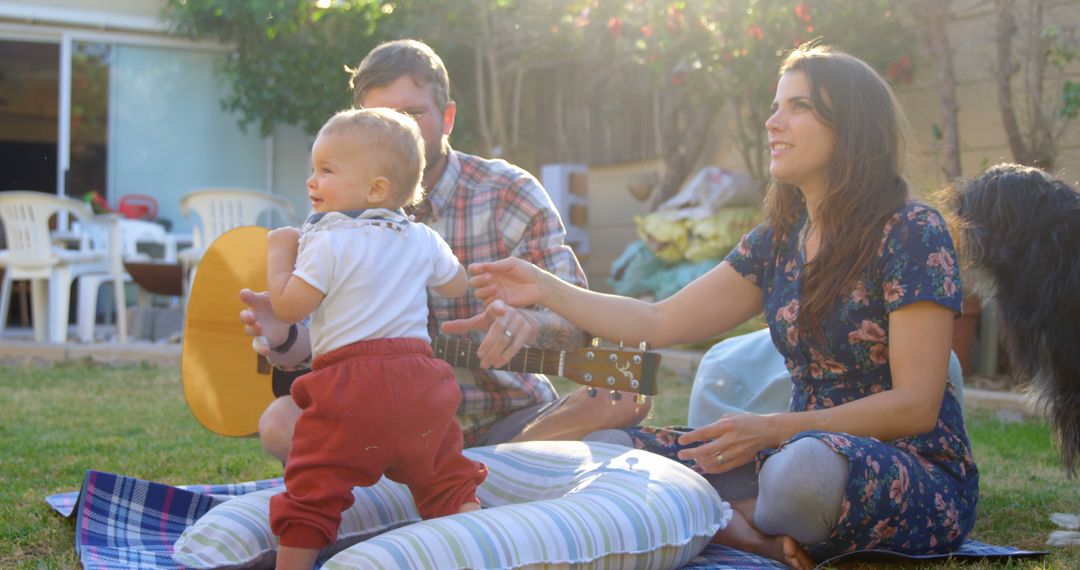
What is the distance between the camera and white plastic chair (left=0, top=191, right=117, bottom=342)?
7.94 metres

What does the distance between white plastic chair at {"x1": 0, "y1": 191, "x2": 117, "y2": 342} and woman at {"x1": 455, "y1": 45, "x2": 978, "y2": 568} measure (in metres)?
6.34

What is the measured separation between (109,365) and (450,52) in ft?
13.3

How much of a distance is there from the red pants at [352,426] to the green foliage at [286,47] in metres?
7.90

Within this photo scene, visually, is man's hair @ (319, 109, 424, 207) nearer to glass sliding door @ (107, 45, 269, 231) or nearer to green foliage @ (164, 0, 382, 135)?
green foliage @ (164, 0, 382, 135)

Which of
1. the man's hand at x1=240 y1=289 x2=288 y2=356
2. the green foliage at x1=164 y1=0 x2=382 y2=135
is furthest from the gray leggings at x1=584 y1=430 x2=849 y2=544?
the green foliage at x1=164 y1=0 x2=382 y2=135

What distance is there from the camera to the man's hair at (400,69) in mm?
2920

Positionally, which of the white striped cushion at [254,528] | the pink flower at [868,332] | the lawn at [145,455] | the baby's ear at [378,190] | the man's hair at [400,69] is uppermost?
the man's hair at [400,69]

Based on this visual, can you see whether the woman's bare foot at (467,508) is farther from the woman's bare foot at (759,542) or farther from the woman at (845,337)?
the woman's bare foot at (759,542)

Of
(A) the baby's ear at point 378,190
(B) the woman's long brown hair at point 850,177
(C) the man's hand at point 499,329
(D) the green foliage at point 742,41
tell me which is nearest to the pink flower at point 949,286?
(B) the woman's long brown hair at point 850,177

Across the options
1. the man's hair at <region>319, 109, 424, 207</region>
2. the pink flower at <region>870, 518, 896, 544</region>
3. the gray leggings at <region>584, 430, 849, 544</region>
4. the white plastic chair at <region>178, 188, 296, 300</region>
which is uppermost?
the man's hair at <region>319, 109, 424, 207</region>

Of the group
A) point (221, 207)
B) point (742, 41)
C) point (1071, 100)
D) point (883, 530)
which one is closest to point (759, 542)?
point (883, 530)

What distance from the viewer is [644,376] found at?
2.44 metres

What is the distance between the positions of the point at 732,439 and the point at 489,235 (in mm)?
1020

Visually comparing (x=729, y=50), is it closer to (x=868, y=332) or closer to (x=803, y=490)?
(x=868, y=332)
